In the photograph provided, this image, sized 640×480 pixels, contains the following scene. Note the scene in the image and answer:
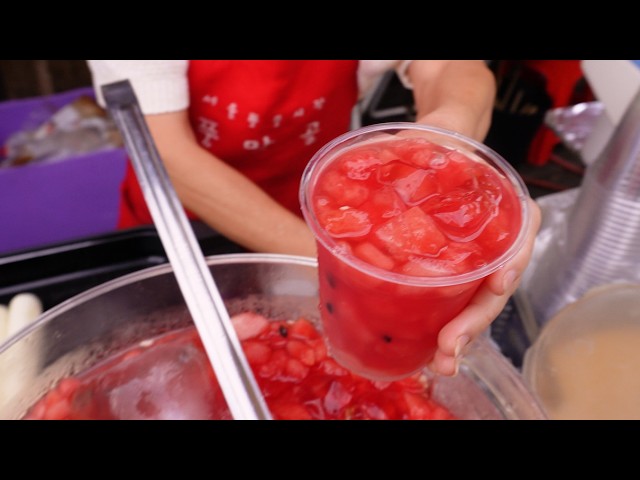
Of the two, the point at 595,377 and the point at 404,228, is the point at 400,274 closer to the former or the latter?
the point at 404,228

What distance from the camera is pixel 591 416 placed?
0.94 metres

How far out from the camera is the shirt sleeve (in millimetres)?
1300

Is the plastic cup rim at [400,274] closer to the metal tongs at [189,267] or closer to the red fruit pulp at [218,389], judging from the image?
the metal tongs at [189,267]

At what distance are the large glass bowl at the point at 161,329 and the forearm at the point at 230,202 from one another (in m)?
0.39

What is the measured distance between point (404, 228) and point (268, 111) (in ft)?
3.38

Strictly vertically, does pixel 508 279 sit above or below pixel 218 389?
above

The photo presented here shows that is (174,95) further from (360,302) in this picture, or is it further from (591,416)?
(591,416)

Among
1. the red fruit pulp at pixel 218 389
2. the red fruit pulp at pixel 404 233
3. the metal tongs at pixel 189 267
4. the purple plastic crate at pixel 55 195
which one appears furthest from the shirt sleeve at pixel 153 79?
the purple plastic crate at pixel 55 195

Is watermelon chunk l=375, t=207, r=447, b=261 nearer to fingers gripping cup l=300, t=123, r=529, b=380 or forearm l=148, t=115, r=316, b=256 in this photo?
fingers gripping cup l=300, t=123, r=529, b=380

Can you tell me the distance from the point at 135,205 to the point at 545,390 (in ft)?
4.70

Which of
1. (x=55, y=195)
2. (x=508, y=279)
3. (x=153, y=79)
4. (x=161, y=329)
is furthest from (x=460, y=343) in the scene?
(x=55, y=195)

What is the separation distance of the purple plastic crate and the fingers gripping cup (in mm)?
1655

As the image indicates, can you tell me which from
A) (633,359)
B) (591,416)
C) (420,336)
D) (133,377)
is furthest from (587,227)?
(133,377)

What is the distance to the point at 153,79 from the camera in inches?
52.4
